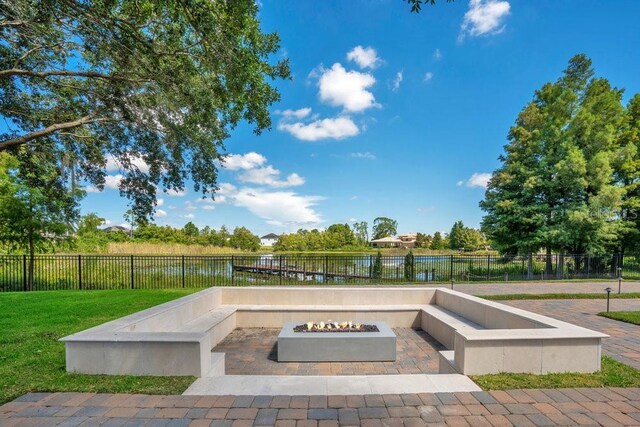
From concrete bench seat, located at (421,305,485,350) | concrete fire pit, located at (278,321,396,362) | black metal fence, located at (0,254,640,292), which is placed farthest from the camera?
black metal fence, located at (0,254,640,292)

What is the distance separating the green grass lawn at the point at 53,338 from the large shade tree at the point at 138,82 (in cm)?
345

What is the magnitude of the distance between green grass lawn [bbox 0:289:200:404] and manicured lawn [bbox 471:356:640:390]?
3324 mm

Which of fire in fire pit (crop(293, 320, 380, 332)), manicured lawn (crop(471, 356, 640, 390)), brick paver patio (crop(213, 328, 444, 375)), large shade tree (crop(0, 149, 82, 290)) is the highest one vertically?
large shade tree (crop(0, 149, 82, 290))

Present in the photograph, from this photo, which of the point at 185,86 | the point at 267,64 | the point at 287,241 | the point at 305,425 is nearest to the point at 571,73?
the point at 267,64

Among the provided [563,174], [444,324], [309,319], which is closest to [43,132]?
[309,319]

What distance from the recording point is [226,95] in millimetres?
6164

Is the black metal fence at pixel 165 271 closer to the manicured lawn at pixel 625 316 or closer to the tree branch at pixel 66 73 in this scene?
the manicured lawn at pixel 625 316

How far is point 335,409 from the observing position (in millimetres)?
2709

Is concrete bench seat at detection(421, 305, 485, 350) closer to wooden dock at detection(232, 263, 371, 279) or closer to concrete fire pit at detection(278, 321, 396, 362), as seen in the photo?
concrete fire pit at detection(278, 321, 396, 362)

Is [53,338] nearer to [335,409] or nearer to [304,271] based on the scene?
[335,409]

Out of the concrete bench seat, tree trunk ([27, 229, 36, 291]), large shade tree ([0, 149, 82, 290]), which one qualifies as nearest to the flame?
the concrete bench seat

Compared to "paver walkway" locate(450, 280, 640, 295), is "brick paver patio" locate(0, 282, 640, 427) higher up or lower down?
higher up

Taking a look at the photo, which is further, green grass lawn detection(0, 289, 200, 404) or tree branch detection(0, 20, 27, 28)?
tree branch detection(0, 20, 27, 28)

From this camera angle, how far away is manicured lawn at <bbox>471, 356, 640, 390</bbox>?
3230 mm
